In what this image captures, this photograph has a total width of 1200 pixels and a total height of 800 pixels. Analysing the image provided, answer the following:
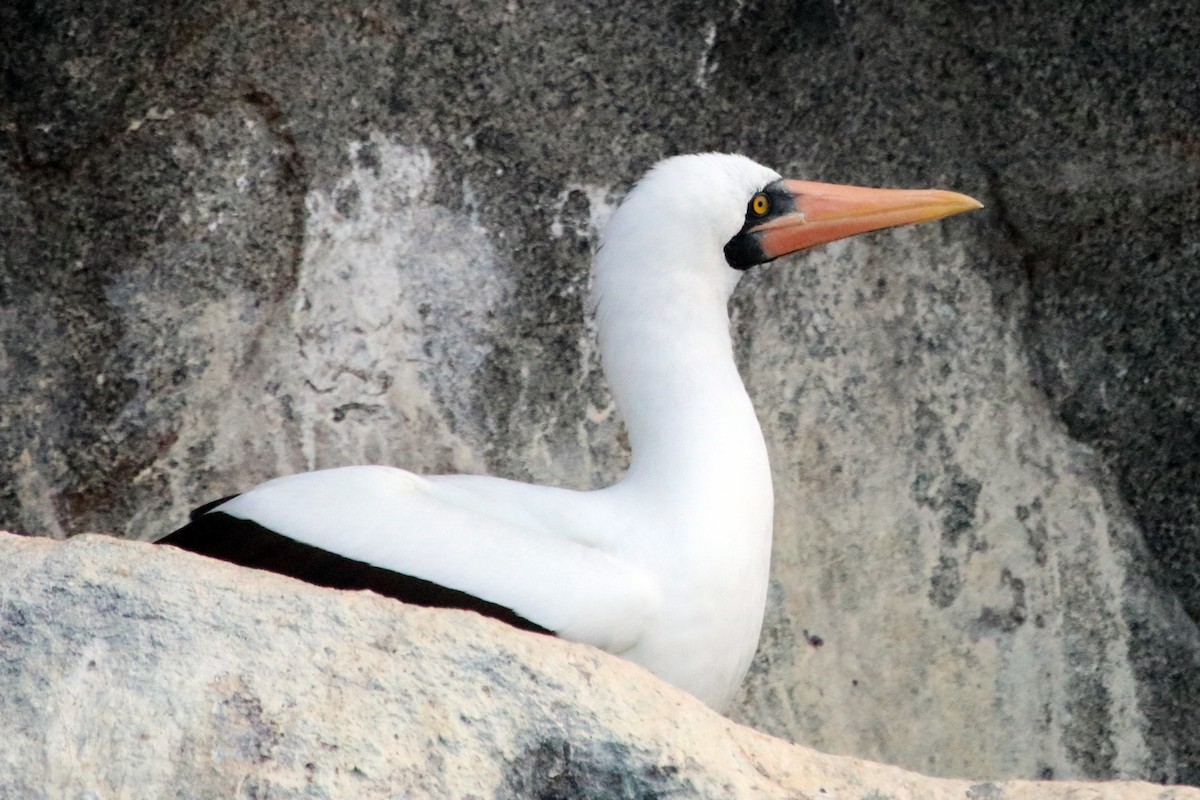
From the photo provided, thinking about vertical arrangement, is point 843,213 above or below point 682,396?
above

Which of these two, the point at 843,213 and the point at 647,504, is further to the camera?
the point at 843,213

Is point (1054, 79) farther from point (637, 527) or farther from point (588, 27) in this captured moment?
point (637, 527)

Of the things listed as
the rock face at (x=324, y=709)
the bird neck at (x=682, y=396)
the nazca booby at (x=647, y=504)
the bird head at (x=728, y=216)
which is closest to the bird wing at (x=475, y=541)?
the nazca booby at (x=647, y=504)

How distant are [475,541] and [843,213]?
3.70 ft

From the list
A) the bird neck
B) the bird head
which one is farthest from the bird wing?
the bird head

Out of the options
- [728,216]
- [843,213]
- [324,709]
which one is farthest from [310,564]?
[843,213]

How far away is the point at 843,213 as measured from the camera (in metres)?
3.61

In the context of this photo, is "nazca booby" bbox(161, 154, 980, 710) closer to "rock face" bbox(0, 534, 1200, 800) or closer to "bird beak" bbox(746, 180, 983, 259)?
"bird beak" bbox(746, 180, 983, 259)

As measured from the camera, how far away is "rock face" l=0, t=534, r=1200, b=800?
199 cm

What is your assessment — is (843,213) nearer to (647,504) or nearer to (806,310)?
(806,310)

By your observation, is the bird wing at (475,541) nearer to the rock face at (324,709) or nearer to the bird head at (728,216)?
the bird head at (728,216)

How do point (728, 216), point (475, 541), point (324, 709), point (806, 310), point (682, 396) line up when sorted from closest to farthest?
point (324, 709), point (475, 541), point (682, 396), point (728, 216), point (806, 310)

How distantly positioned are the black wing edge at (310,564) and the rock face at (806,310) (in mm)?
784

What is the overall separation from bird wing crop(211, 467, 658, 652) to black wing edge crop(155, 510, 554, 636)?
0.01 m
